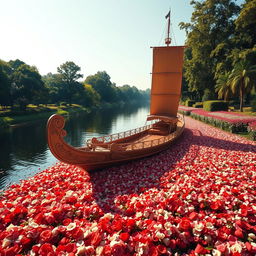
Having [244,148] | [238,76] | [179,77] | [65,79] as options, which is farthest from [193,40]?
[65,79]

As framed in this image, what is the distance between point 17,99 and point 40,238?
5210 cm

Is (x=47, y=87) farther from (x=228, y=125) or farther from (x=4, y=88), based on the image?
(x=228, y=125)

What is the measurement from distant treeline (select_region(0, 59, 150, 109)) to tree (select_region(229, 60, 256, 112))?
52.0 metres

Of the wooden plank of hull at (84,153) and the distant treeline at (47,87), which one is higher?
the distant treeline at (47,87)

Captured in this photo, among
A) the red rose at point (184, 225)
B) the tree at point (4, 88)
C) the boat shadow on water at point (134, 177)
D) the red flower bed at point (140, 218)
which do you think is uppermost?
the tree at point (4, 88)

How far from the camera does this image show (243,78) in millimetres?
29453

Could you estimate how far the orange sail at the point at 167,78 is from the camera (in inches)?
785

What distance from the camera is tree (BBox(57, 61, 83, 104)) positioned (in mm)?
75881

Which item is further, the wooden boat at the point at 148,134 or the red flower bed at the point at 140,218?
the wooden boat at the point at 148,134

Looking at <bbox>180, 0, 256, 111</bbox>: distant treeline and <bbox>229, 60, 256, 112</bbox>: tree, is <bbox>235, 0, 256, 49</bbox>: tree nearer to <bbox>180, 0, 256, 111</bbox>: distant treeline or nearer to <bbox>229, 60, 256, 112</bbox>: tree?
<bbox>180, 0, 256, 111</bbox>: distant treeline

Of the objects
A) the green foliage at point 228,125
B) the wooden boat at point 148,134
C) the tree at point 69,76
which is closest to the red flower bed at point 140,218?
the wooden boat at point 148,134

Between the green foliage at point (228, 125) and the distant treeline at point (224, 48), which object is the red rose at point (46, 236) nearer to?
the green foliage at point (228, 125)

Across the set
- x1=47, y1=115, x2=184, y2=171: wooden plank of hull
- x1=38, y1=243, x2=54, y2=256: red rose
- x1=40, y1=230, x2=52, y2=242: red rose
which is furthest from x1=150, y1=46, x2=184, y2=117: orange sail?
x1=38, y1=243, x2=54, y2=256: red rose

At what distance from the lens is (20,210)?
5.38 meters
